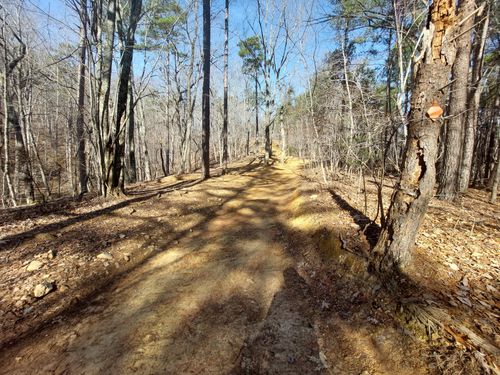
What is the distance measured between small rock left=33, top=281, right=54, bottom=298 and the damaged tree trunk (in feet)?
14.3

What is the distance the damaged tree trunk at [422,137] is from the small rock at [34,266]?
4797 mm

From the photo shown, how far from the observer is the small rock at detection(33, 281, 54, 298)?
3.29 metres

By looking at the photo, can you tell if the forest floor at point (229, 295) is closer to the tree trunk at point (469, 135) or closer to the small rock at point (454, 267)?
the small rock at point (454, 267)

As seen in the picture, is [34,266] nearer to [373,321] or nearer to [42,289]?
[42,289]

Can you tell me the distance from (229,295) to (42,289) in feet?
8.04

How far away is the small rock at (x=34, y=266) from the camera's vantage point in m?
3.68

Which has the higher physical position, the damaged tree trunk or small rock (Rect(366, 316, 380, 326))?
the damaged tree trunk

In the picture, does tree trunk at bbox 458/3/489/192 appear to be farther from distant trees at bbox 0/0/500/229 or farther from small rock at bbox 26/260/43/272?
small rock at bbox 26/260/43/272

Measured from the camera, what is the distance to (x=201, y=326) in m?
2.93

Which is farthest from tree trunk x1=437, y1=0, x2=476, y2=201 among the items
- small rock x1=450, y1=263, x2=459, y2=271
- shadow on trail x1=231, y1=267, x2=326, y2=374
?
shadow on trail x1=231, y1=267, x2=326, y2=374

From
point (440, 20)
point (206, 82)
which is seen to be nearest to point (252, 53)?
point (206, 82)

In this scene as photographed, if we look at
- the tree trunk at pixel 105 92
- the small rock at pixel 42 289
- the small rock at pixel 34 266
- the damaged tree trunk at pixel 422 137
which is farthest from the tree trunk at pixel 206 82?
the damaged tree trunk at pixel 422 137

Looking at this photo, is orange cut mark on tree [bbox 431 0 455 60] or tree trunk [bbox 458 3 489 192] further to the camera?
tree trunk [bbox 458 3 489 192]

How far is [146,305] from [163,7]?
1462cm
